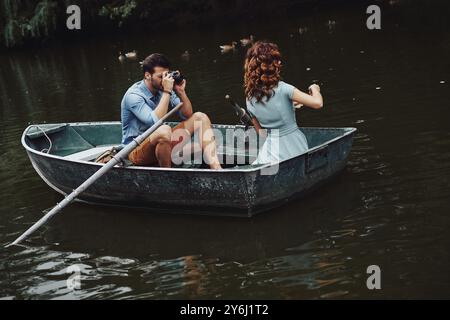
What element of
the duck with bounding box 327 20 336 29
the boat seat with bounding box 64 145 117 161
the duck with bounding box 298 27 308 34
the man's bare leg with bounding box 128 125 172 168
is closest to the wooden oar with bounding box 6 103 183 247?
the man's bare leg with bounding box 128 125 172 168

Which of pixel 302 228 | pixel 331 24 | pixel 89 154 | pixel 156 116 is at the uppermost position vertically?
pixel 331 24

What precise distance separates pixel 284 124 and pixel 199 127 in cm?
95

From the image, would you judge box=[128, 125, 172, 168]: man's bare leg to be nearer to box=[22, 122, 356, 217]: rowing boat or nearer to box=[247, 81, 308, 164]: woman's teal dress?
box=[22, 122, 356, 217]: rowing boat

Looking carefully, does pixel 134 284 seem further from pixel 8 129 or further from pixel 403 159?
pixel 8 129

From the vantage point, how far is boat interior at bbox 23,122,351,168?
7945 mm

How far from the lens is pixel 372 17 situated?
21594mm

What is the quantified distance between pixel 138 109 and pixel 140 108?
0.08 ft

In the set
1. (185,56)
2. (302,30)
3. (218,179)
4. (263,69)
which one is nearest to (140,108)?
(218,179)

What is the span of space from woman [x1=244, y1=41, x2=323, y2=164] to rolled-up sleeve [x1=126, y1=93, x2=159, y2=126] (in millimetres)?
991

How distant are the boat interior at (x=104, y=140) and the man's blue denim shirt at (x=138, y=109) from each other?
0.63 metres

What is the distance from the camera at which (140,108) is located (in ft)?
23.2

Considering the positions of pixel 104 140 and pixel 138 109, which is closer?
pixel 138 109

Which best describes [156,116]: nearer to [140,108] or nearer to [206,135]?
[140,108]

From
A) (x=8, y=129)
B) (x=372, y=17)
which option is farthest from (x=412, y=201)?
(x=372, y=17)
